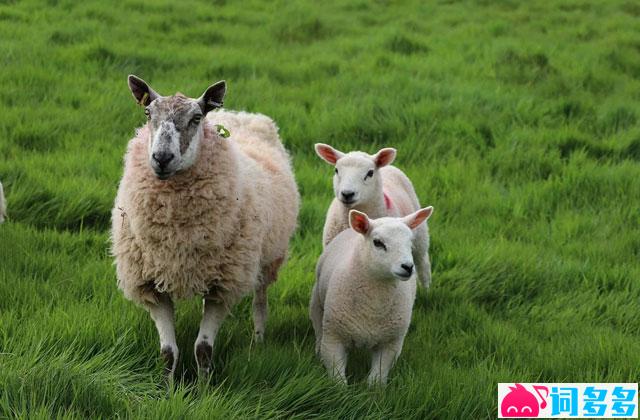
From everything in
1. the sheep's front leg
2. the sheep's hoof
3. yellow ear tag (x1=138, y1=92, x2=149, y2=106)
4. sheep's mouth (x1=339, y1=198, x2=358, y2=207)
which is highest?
yellow ear tag (x1=138, y1=92, x2=149, y2=106)

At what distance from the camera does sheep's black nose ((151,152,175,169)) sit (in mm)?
3479

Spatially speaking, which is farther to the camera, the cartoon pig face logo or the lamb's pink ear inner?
the lamb's pink ear inner

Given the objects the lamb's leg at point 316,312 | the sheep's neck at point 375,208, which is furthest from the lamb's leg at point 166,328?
the sheep's neck at point 375,208

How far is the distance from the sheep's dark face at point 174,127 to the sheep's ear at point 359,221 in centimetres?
79

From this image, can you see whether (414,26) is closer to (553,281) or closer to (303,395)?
(553,281)

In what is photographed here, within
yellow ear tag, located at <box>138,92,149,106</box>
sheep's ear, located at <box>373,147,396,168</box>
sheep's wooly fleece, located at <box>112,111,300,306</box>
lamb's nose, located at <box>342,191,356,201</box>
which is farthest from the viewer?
sheep's ear, located at <box>373,147,396,168</box>

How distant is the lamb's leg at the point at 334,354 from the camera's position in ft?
12.5

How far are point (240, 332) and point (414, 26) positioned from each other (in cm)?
837

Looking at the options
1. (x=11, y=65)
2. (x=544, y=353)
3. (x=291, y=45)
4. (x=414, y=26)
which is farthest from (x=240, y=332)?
(x=414, y=26)

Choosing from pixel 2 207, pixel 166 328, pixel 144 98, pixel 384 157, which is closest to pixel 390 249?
pixel 166 328

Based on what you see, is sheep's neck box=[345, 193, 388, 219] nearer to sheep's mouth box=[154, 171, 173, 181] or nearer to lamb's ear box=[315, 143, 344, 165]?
lamb's ear box=[315, 143, 344, 165]

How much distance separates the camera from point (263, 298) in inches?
173

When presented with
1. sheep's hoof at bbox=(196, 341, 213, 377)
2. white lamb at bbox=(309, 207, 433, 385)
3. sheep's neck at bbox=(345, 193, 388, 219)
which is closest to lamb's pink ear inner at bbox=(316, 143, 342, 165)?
sheep's neck at bbox=(345, 193, 388, 219)

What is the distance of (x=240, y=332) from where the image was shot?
421 centimetres
